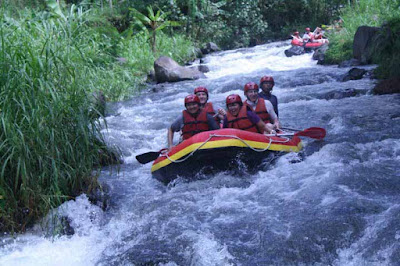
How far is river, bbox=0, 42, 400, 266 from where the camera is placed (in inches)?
124

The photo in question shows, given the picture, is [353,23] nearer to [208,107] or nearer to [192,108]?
[208,107]

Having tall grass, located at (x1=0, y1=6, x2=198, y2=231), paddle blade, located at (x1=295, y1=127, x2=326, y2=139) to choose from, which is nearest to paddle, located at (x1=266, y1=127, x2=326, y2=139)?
paddle blade, located at (x1=295, y1=127, x2=326, y2=139)

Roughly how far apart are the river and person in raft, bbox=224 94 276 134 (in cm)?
52

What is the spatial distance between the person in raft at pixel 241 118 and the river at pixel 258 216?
522 mm

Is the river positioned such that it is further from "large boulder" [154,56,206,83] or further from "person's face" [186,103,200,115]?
"large boulder" [154,56,206,83]

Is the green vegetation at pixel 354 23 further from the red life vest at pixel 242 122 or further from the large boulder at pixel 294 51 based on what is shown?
the red life vest at pixel 242 122

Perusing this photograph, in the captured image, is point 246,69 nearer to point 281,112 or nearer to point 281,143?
point 281,112

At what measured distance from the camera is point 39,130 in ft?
11.3

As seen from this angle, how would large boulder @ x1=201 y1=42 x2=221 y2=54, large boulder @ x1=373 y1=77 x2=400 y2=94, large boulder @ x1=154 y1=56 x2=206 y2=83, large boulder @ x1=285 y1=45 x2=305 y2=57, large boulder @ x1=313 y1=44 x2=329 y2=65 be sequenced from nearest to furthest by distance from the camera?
1. large boulder @ x1=373 y1=77 x2=400 y2=94
2. large boulder @ x1=154 y1=56 x2=206 y2=83
3. large boulder @ x1=313 y1=44 x2=329 y2=65
4. large boulder @ x1=285 y1=45 x2=305 y2=57
5. large boulder @ x1=201 y1=42 x2=221 y2=54

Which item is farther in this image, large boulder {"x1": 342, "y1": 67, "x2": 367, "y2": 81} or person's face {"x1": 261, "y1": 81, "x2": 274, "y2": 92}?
large boulder {"x1": 342, "y1": 67, "x2": 367, "y2": 81}

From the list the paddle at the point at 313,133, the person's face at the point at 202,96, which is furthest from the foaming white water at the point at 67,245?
the paddle at the point at 313,133

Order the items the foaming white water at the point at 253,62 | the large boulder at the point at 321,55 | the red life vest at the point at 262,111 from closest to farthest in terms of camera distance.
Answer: the red life vest at the point at 262,111 < the large boulder at the point at 321,55 < the foaming white water at the point at 253,62

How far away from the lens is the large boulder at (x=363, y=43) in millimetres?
11026

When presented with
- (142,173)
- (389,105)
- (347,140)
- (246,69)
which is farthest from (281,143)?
(246,69)
